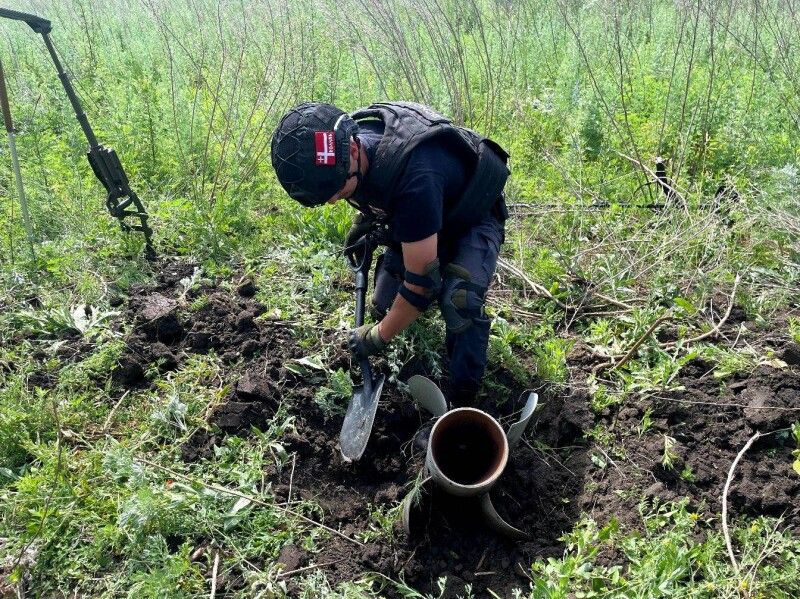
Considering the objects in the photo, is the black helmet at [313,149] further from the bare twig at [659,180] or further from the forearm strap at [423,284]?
the bare twig at [659,180]

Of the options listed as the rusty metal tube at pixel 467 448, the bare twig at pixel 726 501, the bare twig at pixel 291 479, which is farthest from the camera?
the bare twig at pixel 291 479

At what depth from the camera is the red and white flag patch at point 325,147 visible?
7.23 ft

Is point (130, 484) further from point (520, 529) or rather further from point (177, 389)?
point (520, 529)

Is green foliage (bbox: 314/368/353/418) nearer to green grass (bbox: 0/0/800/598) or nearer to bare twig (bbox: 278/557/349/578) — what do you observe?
green grass (bbox: 0/0/800/598)

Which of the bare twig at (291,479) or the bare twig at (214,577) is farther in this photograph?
the bare twig at (291,479)

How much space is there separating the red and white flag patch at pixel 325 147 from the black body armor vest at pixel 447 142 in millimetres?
225

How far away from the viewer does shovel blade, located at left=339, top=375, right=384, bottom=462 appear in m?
2.55

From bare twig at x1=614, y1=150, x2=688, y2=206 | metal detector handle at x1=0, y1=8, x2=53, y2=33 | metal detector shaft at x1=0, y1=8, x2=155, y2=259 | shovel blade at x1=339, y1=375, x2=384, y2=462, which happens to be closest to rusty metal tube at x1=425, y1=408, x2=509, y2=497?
shovel blade at x1=339, y1=375, x2=384, y2=462

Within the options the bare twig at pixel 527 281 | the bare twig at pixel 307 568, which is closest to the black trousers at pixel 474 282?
the bare twig at pixel 527 281

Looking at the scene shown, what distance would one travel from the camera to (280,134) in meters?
2.26

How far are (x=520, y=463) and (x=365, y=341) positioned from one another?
0.87m

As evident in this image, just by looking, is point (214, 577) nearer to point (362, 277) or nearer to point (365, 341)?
point (365, 341)

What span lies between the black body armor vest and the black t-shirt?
3 centimetres

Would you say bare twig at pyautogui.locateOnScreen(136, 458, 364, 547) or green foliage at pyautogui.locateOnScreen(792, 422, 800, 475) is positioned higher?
green foliage at pyautogui.locateOnScreen(792, 422, 800, 475)
